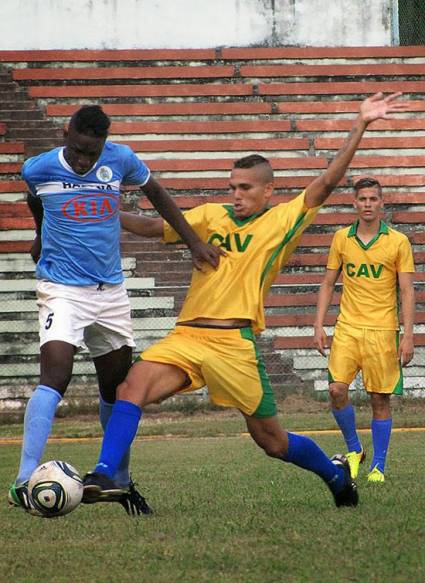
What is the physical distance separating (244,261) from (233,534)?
4.84 feet

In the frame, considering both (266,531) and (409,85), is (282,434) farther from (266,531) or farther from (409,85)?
(409,85)

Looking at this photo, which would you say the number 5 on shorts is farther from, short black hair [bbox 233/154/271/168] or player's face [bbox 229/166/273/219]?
short black hair [bbox 233/154/271/168]

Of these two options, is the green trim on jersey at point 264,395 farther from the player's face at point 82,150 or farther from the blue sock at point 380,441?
the blue sock at point 380,441

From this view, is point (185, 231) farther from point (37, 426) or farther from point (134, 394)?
point (37, 426)

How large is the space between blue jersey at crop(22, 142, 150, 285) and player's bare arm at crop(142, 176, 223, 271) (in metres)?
0.25

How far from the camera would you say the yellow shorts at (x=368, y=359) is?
905 cm

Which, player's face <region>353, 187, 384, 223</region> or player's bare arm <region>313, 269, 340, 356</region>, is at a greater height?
player's face <region>353, 187, 384, 223</region>

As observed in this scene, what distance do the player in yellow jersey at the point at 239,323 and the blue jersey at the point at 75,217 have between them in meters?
0.39

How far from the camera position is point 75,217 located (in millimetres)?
6539

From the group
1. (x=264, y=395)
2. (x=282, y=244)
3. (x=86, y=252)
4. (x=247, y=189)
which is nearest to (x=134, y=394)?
(x=264, y=395)

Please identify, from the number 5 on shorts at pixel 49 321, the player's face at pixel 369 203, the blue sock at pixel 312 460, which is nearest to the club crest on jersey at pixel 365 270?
the player's face at pixel 369 203

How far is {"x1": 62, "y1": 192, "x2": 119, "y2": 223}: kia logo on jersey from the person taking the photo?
6.54 m

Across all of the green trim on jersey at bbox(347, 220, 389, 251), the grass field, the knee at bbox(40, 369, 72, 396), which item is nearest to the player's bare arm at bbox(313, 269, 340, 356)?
the green trim on jersey at bbox(347, 220, 389, 251)

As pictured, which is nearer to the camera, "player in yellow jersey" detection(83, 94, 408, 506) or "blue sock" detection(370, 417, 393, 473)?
"player in yellow jersey" detection(83, 94, 408, 506)
